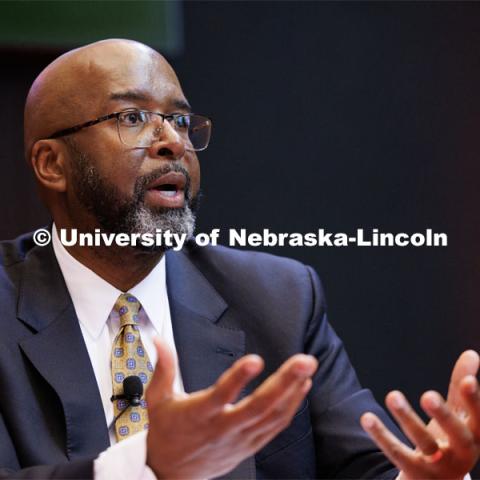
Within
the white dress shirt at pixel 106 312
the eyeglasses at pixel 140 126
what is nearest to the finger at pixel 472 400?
the white dress shirt at pixel 106 312

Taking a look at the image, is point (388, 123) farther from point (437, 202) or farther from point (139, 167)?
point (139, 167)

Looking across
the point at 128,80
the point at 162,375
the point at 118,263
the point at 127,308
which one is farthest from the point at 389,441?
the point at 128,80

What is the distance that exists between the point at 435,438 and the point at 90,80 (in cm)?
119

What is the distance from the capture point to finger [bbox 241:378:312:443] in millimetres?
1543

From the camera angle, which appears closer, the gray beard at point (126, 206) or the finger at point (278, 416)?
the finger at point (278, 416)

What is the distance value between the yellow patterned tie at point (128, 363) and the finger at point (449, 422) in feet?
2.34

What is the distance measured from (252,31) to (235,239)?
618 millimetres

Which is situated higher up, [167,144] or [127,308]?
[167,144]

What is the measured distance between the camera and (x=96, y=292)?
2271mm

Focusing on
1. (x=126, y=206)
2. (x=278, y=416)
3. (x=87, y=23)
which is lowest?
(x=278, y=416)

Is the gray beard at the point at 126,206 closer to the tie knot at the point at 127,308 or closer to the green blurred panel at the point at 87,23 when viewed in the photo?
the tie knot at the point at 127,308

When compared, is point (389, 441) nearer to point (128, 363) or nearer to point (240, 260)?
point (128, 363)

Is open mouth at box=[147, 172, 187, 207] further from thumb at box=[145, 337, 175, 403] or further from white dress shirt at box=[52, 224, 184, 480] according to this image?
thumb at box=[145, 337, 175, 403]

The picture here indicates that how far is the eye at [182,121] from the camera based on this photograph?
2357 mm
